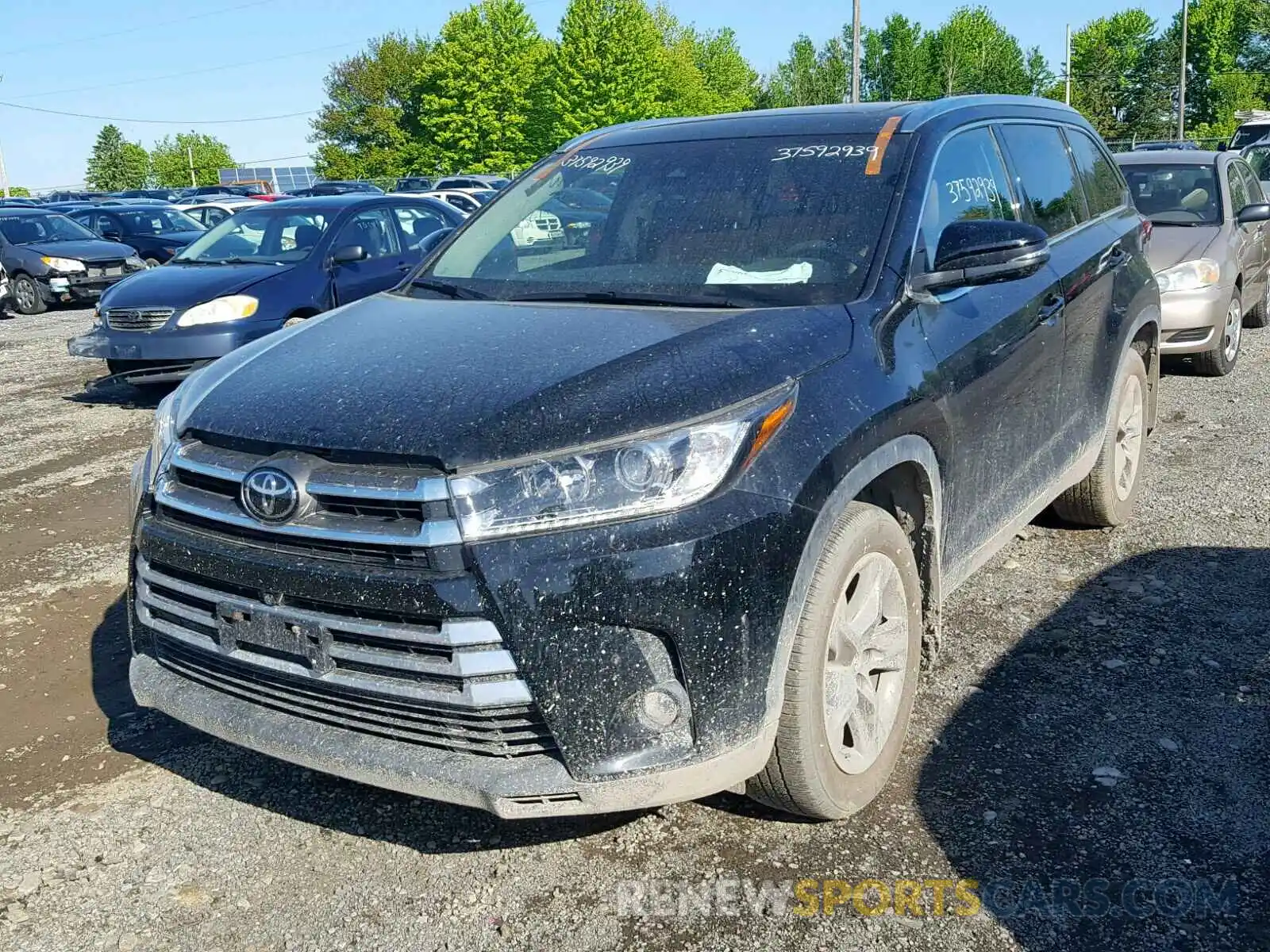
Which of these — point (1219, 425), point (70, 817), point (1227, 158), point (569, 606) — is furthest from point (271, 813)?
point (1227, 158)

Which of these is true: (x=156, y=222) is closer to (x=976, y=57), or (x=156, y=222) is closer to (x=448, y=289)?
(x=448, y=289)

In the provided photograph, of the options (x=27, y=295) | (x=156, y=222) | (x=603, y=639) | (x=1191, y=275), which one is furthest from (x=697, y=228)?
(x=156, y=222)

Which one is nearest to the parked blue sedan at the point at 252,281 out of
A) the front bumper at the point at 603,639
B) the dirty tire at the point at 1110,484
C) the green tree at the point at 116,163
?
the dirty tire at the point at 1110,484

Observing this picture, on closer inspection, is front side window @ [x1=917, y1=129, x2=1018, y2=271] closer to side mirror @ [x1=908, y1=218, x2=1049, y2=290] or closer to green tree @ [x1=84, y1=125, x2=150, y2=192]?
side mirror @ [x1=908, y1=218, x2=1049, y2=290]

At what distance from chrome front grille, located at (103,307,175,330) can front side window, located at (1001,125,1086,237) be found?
268 inches

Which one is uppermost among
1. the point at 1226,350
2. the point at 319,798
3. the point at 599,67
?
the point at 599,67

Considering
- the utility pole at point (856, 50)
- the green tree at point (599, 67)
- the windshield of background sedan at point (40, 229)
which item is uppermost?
the green tree at point (599, 67)

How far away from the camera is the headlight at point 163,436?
3.07m

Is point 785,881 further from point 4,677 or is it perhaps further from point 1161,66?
point 1161,66

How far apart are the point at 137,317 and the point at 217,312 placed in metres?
0.72

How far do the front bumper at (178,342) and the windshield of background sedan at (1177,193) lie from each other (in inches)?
273

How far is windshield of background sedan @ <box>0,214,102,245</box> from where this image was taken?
59.5 feet

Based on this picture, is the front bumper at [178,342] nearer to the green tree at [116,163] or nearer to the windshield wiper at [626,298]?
the windshield wiper at [626,298]

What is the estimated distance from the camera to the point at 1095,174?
5.38 meters
